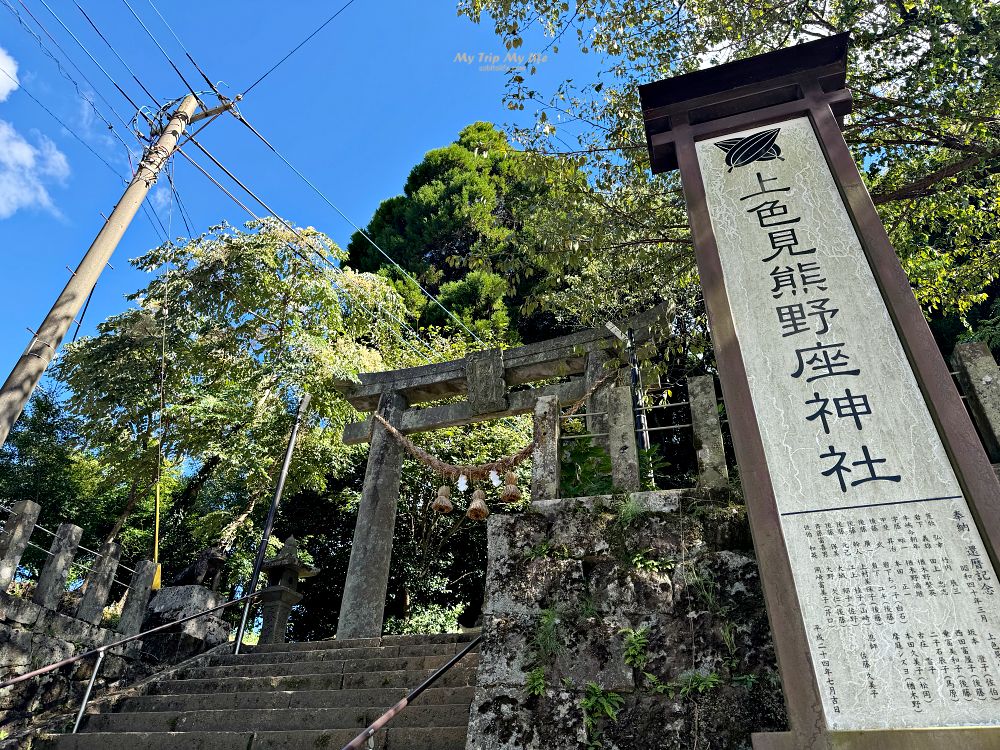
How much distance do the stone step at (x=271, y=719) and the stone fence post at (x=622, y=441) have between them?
2.05 m

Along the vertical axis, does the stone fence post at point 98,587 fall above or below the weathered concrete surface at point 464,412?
below

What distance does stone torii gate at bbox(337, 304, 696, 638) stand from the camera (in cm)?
844

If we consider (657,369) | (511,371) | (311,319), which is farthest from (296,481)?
(657,369)

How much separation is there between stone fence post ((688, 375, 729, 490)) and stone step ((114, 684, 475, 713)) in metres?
2.48

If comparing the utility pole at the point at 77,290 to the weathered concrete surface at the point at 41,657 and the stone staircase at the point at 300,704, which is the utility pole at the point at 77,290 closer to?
the weathered concrete surface at the point at 41,657

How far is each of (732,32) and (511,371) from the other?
5.05 meters

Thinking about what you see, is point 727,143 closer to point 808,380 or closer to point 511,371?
point 808,380

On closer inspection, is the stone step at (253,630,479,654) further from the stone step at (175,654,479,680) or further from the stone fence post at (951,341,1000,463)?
the stone fence post at (951,341,1000,463)

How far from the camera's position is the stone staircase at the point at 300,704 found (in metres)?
4.84

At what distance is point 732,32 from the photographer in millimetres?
7113

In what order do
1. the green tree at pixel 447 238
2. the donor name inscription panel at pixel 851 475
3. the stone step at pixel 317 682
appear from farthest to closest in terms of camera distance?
the green tree at pixel 447 238 → the stone step at pixel 317 682 → the donor name inscription panel at pixel 851 475

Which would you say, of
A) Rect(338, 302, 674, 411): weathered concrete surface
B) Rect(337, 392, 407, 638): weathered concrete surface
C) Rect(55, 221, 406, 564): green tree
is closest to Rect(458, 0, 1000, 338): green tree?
Rect(338, 302, 674, 411): weathered concrete surface

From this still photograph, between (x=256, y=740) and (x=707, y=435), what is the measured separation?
4177 mm

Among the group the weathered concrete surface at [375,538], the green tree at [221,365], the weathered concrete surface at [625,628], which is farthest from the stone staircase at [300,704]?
the green tree at [221,365]
